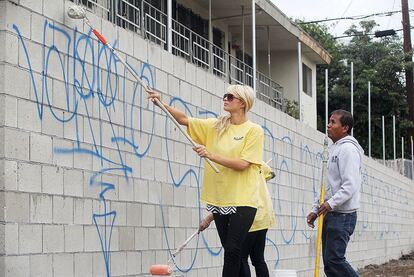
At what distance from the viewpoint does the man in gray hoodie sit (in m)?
7.00

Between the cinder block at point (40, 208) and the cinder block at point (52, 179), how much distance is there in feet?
0.22

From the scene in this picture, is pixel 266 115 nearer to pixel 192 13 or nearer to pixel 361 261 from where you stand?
pixel 192 13

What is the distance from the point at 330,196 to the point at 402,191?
712 inches

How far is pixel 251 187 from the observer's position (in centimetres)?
607

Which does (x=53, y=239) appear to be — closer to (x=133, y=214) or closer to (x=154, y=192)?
(x=133, y=214)

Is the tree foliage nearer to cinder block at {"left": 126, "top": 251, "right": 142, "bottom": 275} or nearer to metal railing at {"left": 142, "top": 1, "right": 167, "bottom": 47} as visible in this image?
metal railing at {"left": 142, "top": 1, "right": 167, "bottom": 47}

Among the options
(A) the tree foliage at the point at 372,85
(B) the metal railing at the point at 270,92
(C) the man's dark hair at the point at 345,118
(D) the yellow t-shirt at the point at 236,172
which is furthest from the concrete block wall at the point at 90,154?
(A) the tree foliage at the point at 372,85

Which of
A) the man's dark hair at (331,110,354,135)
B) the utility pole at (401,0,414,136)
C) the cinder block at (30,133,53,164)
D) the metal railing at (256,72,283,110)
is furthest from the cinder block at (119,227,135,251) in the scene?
the utility pole at (401,0,414,136)

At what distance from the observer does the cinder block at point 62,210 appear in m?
5.79

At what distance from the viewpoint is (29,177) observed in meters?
5.47

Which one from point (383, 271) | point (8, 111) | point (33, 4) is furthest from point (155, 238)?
point (383, 271)

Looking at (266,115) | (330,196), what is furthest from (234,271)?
(266,115)

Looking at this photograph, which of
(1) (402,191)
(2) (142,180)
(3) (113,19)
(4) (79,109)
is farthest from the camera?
(1) (402,191)

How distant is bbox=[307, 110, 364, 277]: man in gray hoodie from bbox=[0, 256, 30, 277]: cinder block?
9.45ft
